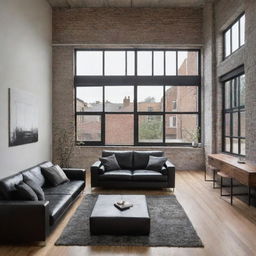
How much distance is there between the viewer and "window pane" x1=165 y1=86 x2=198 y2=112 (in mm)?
8664

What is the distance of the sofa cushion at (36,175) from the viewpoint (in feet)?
15.0

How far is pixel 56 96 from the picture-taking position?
850 centimetres

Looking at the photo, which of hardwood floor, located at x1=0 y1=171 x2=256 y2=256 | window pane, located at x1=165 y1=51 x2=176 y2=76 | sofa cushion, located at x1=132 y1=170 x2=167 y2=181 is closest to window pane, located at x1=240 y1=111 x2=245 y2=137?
hardwood floor, located at x1=0 y1=171 x2=256 y2=256

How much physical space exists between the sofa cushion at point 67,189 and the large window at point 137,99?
136 inches

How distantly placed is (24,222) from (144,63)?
6623 mm

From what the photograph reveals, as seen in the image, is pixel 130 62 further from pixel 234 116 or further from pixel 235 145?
pixel 235 145

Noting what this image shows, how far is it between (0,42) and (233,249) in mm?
5115

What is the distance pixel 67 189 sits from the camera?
4.77 meters

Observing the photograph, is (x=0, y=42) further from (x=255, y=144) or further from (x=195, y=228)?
(x=255, y=144)

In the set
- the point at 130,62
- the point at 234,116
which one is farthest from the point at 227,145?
the point at 130,62

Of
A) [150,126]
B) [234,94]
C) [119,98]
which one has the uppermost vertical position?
[119,98]

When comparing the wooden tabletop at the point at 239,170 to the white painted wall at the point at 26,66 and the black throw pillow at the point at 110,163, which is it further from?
the white painted wall at the point at 26,66

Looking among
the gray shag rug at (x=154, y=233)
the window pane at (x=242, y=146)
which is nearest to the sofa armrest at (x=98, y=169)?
the gray shag rug at (x=154, y=233)

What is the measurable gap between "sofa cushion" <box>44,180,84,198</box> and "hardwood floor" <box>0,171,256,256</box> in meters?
0.29
